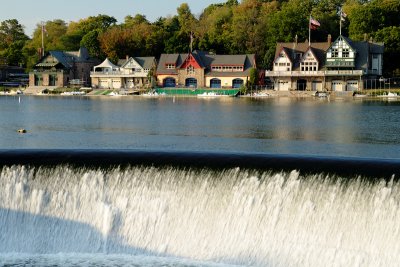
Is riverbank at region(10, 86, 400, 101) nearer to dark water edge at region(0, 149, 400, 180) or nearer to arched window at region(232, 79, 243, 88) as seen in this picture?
arched window at region(232, 79, 243, 88)

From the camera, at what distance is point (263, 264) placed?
15648 mm

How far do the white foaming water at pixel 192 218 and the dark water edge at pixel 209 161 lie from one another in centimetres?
30

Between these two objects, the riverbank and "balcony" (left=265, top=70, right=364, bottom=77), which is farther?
"balcony" (left=265, top=70, right=364, bottom=77)

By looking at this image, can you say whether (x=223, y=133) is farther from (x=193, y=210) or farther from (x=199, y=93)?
(x=199, y=93)

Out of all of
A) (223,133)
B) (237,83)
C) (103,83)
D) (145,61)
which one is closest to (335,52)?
(237,83)

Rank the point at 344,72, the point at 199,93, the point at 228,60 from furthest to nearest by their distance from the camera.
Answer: the point at 228,60
the point at 199,93
the point at 344,72

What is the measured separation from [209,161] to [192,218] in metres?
1.85

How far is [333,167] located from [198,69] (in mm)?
76552

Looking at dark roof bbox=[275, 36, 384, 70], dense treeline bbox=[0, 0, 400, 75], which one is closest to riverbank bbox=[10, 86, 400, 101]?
dark roof bbox=[275, 36, 384, 70]

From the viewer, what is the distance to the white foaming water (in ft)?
50.0

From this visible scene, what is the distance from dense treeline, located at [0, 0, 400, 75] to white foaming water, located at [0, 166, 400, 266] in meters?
73.0

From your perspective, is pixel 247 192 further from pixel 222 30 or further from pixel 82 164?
pixel 222 30

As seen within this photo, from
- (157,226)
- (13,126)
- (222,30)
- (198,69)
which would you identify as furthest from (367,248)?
(222,30)

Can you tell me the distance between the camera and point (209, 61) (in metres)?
92.8
